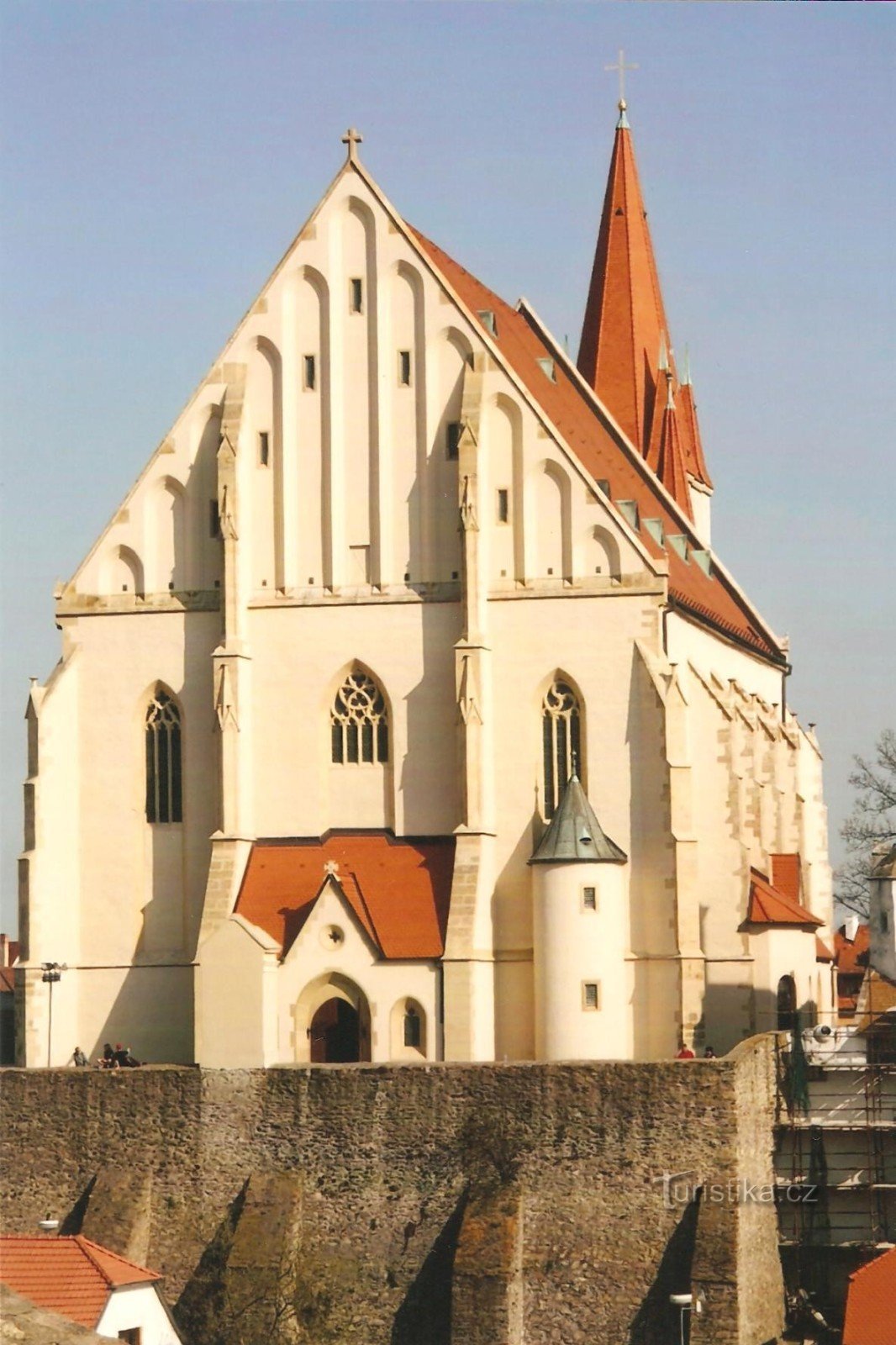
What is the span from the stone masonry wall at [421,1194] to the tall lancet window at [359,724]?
32.2ft

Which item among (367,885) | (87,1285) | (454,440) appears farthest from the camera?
(454,440)

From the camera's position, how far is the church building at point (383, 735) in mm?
65250

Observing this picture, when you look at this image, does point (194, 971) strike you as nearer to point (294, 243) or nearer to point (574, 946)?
point (574, 946)

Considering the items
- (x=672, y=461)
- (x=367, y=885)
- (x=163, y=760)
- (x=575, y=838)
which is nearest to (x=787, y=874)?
(x=575, y=838)

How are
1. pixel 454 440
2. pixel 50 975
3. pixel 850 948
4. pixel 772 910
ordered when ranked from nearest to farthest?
pixel 50 975 → pixel 772 910 → pixel 454 440 → pixel 850 948

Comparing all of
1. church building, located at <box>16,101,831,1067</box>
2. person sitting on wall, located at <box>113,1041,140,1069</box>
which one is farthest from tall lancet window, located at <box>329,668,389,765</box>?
person sitting on wall, located at <box>113,1041,140,1069</box>

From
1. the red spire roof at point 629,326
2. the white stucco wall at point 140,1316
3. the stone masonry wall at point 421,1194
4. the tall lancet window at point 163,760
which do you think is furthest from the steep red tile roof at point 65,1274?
the red spire roof at point 629,326

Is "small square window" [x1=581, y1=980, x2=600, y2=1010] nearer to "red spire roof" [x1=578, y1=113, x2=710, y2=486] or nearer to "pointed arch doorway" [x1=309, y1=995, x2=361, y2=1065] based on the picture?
"pointed arch doorway" [x1=309, y1=995, x2=361, y2=1065]

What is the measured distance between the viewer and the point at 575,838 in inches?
2564

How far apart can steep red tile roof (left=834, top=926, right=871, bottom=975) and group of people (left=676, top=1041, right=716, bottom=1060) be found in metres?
36.3

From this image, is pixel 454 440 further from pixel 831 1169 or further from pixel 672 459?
pixel 831 1169

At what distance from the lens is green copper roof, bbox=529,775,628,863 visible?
65.1m

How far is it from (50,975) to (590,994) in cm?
1091

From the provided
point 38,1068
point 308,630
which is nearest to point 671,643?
point 308,630
